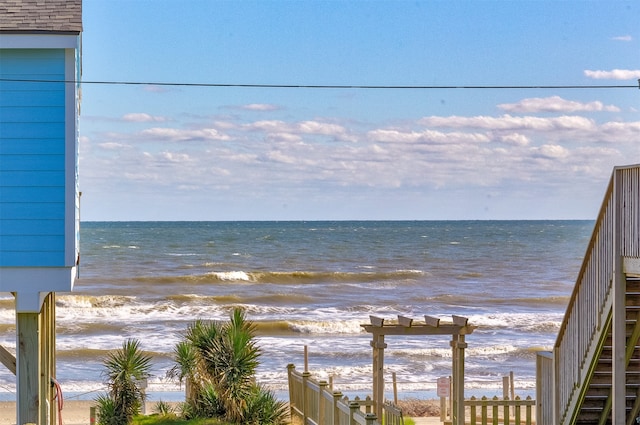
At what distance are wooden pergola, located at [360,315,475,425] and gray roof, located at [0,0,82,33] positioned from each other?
6.39 metres

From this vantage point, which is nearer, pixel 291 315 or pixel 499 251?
pixel 291 315

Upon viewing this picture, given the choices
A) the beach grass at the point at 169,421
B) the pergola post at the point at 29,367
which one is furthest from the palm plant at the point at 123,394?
the pergola post at the point at 29,367

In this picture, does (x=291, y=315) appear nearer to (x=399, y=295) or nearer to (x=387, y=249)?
(x=399, y=295)

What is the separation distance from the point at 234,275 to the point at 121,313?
16276 millimetres

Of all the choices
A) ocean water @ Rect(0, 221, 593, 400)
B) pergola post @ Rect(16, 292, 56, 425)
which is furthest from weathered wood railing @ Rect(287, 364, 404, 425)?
ocean water @ Rect(0, 221, 593, 400)

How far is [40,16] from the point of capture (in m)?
10.8

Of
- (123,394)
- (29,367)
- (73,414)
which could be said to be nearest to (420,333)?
(123,394)

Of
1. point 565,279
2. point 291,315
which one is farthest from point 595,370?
point 565,279

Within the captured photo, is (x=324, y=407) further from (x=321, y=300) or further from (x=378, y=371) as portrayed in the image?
(x=321, y=300)

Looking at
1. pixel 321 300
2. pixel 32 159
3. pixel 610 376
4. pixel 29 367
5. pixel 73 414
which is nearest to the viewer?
pixel 32 159

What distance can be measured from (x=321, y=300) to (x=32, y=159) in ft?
Answer: 124

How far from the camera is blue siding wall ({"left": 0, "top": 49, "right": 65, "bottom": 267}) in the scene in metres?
10.7

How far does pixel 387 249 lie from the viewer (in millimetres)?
86500

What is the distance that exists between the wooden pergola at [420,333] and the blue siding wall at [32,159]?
5559mm
